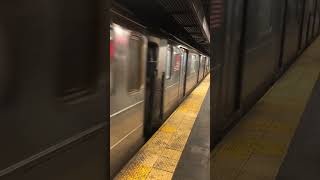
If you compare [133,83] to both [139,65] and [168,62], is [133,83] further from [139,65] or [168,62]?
[168,62]

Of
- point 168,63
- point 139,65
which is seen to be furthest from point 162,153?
point 168,63

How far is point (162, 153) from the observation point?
4191 mm

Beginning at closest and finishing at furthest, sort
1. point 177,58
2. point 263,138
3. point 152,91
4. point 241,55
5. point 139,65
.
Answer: point 263,138, point 241,55, point 139,65, point 152,91, point 177,58

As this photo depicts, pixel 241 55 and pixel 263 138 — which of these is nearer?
pixel 263 138

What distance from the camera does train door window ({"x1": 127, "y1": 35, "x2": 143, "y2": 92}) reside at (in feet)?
11.1

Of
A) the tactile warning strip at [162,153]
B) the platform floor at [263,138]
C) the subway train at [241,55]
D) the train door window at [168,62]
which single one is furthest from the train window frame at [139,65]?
the train door window at [168,62]

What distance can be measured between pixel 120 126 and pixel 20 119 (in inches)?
99.6

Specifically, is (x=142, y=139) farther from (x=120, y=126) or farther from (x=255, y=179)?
(x=255, y=179)

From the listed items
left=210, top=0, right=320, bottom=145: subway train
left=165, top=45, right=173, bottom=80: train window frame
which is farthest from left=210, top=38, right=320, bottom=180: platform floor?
left=165, top=45, right=173, bottom=80: train window frame

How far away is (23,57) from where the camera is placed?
77 centimetres

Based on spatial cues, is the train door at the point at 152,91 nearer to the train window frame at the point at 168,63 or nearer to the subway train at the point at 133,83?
the subway train at the point at 133,83

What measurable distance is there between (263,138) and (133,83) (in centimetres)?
183

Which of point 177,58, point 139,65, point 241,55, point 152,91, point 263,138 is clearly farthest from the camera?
point 177,58

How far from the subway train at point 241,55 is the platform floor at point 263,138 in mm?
126
